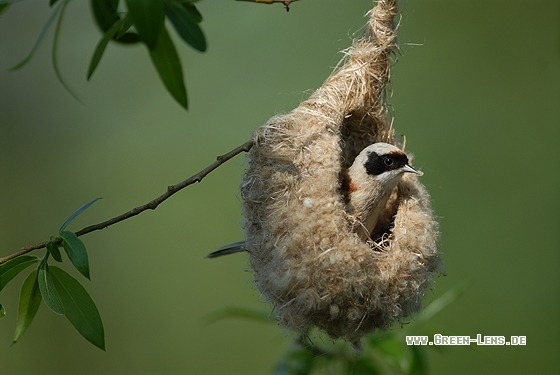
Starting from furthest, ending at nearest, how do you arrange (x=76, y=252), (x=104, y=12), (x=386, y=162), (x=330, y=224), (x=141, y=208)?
1. (x=386, y=162)
2. (x=330, y=224)
3. (x=141, y=208)
4. (x=76, y=252)
5. (x=104, y=12)

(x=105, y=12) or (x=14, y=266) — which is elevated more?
(x=105, y=12)

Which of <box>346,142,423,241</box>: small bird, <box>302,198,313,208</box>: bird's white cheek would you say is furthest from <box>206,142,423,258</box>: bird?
<box>302,198,313,208</box>: bird's white cheek

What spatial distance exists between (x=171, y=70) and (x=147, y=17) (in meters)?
0.16

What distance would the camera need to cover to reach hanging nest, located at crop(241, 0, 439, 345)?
6.57 feet

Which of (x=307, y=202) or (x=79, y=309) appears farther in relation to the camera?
(x=307, y=202)

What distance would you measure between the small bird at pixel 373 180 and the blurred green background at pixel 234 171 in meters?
3.42

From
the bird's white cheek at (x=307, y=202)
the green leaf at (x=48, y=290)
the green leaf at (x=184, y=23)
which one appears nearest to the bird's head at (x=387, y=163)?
the bird's white cheek at (x=307, y=202)

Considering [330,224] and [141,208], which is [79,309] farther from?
[330,224]

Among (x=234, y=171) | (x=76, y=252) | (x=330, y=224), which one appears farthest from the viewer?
(x=234, y=171)

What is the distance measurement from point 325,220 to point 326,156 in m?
0.30

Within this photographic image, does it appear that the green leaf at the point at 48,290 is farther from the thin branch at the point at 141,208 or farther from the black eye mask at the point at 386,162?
the black eye mask at the point at 386,162

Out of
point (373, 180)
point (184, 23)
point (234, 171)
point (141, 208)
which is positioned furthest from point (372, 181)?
point (234, 171)

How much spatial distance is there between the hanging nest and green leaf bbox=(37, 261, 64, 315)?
84 centimetres

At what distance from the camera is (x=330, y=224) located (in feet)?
6.77
